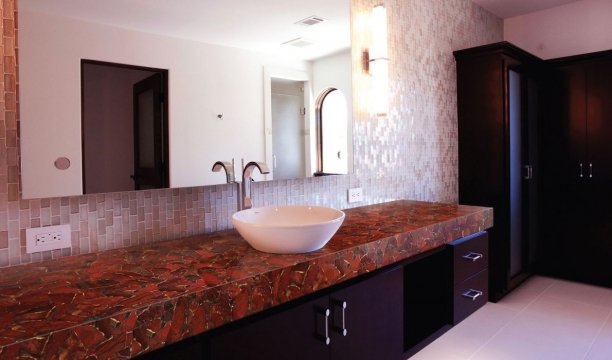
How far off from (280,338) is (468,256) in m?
1.24

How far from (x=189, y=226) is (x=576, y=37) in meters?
4.11

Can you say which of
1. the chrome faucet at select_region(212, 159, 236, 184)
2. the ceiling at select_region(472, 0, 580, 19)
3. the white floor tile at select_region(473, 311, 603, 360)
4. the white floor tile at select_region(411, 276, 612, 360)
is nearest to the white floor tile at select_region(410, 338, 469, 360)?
the white floor tile at select_region(411, 276, 612, 360)

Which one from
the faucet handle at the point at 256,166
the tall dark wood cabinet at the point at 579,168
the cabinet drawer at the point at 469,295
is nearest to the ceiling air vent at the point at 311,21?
the faucet handle at the point at 256,166

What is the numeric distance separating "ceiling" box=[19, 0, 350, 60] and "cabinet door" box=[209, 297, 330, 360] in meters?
1.20

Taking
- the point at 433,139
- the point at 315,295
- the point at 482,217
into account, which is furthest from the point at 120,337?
the point at 433,139

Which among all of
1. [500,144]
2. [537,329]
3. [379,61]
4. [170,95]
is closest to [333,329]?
[170,95]

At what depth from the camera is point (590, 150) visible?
3553mm

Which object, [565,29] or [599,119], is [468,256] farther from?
[565,29]

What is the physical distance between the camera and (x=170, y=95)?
1.66 metres

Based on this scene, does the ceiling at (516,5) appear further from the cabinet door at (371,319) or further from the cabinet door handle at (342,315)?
the cabinet door handle at (342,315)

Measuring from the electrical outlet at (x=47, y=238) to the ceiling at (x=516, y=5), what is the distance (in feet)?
12.6

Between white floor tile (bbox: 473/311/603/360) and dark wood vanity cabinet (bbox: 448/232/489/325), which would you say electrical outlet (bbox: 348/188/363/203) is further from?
white floor tile (bbox: 473/311/603/360)

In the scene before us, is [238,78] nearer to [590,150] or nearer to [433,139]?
[433,139]

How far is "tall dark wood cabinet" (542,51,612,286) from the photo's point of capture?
347 cm
